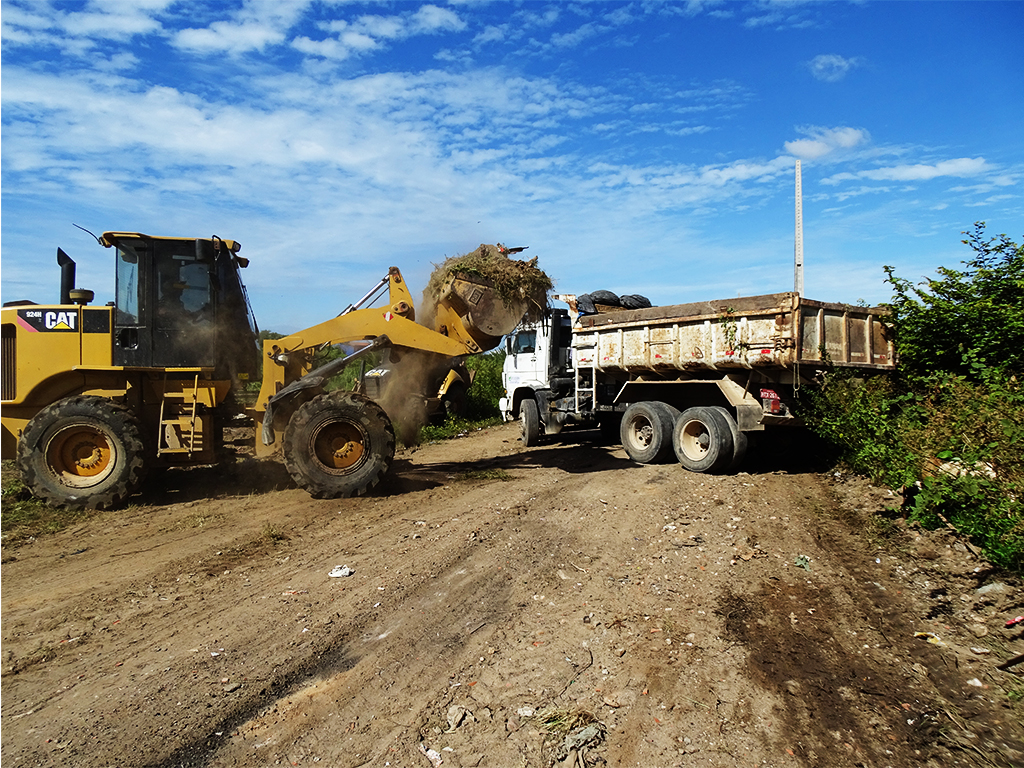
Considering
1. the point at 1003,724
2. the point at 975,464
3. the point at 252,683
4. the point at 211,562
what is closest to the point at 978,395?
the point at 975,464

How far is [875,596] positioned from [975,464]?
6.03ft

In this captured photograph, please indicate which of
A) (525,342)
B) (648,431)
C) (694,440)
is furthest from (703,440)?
(525,342)

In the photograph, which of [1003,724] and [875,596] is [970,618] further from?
[1003,724]

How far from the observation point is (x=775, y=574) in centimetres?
550

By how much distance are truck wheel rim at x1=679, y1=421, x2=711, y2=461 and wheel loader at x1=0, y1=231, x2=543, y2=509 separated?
3.88 m

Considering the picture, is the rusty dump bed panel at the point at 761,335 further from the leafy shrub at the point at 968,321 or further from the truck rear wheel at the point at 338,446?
the truck rear wheel at the point at 338,446

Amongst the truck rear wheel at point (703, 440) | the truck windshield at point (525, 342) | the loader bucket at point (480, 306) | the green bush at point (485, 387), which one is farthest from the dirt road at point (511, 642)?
the green bush at point (485, 387)

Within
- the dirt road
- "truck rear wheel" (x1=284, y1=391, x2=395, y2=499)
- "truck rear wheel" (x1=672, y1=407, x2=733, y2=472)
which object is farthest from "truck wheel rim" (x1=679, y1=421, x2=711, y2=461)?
"truck rear wheel" (x1=284, y1=391, x2=395, y2=499)

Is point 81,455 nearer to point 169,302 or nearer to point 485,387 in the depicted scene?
point 169,302

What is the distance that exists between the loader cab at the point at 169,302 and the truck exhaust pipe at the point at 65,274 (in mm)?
700

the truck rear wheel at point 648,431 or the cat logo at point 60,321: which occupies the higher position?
the cat logo at point 60,321

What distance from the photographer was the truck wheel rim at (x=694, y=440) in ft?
32.3

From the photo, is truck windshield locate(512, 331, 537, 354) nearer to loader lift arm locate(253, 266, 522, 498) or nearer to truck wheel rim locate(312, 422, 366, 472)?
loader lift arm locate(253, 266, 522, 498)

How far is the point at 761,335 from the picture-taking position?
29.3 feet
